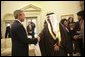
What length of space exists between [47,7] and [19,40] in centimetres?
1056

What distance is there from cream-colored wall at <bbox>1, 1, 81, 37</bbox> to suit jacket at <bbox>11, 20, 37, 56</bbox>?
32.4ft

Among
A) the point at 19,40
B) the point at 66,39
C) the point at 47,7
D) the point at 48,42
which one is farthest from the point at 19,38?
the point at 47,7

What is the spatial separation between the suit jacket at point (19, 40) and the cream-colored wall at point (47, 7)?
9.86 meters

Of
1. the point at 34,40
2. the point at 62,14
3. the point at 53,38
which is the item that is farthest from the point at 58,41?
the point at 62,14

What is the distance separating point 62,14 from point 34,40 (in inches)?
389

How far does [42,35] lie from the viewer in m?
6.52

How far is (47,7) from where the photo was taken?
14.8m

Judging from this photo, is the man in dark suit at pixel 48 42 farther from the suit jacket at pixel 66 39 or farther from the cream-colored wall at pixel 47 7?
the cream-colored wall at pixel 47 7

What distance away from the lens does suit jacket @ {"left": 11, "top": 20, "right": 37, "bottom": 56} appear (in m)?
4.33

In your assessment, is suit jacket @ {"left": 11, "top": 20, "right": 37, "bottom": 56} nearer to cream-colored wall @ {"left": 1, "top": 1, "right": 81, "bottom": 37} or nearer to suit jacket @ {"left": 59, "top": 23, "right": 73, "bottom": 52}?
suit jacket @ {"left": 59, "top": 23, "right": 73, "bottom": 52}

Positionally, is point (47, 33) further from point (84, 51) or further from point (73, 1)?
point (73, 1)

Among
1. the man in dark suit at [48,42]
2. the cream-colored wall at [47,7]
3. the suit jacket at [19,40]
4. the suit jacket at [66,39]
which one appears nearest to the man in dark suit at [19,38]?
the suit jacket at [19,40]

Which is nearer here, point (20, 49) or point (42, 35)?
point (20, 49)

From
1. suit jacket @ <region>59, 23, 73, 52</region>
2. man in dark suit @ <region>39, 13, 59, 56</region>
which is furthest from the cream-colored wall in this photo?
man in dark suit @ <region>39, 13, 59, 56</region>
